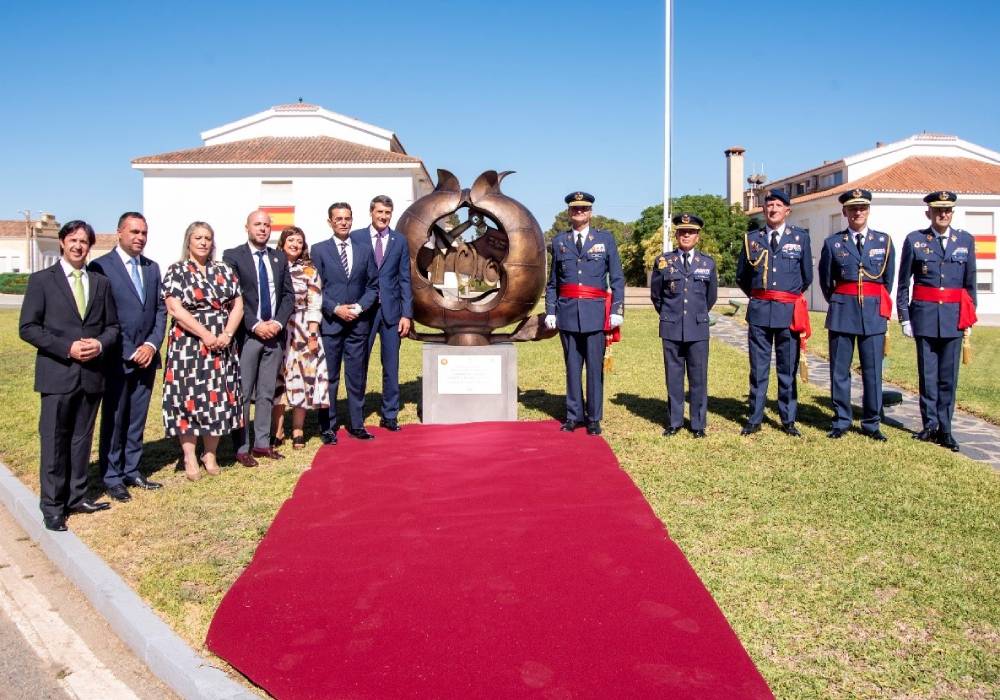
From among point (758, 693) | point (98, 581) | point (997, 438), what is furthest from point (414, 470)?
point (997, 438)

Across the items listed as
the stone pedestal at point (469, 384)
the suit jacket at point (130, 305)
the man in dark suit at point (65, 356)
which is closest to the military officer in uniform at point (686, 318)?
the stone pedestal at point (469, 384)

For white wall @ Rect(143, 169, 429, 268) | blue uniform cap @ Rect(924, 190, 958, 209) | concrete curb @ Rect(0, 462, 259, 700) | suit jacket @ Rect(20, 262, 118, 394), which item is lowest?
concrete curb @ Rect(0, 462, 259, 700)

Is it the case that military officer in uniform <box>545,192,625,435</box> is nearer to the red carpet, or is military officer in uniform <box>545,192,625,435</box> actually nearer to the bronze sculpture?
the bronze sculpture

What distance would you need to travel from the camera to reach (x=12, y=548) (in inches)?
193

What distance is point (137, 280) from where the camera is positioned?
563cm

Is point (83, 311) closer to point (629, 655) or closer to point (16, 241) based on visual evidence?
point (629, 655)

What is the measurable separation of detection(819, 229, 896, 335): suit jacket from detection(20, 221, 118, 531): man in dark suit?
19.3 feet

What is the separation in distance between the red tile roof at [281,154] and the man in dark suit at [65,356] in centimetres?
3080

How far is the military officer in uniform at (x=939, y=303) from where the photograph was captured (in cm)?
704

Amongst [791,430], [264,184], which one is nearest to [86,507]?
[791,430]

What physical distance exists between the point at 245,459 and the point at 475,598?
3.24m

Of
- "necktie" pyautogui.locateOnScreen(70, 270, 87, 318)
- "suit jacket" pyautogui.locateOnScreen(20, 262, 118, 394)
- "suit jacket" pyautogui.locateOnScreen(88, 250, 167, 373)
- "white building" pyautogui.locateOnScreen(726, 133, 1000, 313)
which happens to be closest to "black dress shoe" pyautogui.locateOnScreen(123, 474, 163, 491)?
"suit jacket" pyautogui.locateOnScreen(88, 250, 167, 373)

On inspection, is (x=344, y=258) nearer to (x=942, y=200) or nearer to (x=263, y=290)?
(x=263, y=290)

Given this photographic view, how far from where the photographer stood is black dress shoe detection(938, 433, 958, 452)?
6902mm
